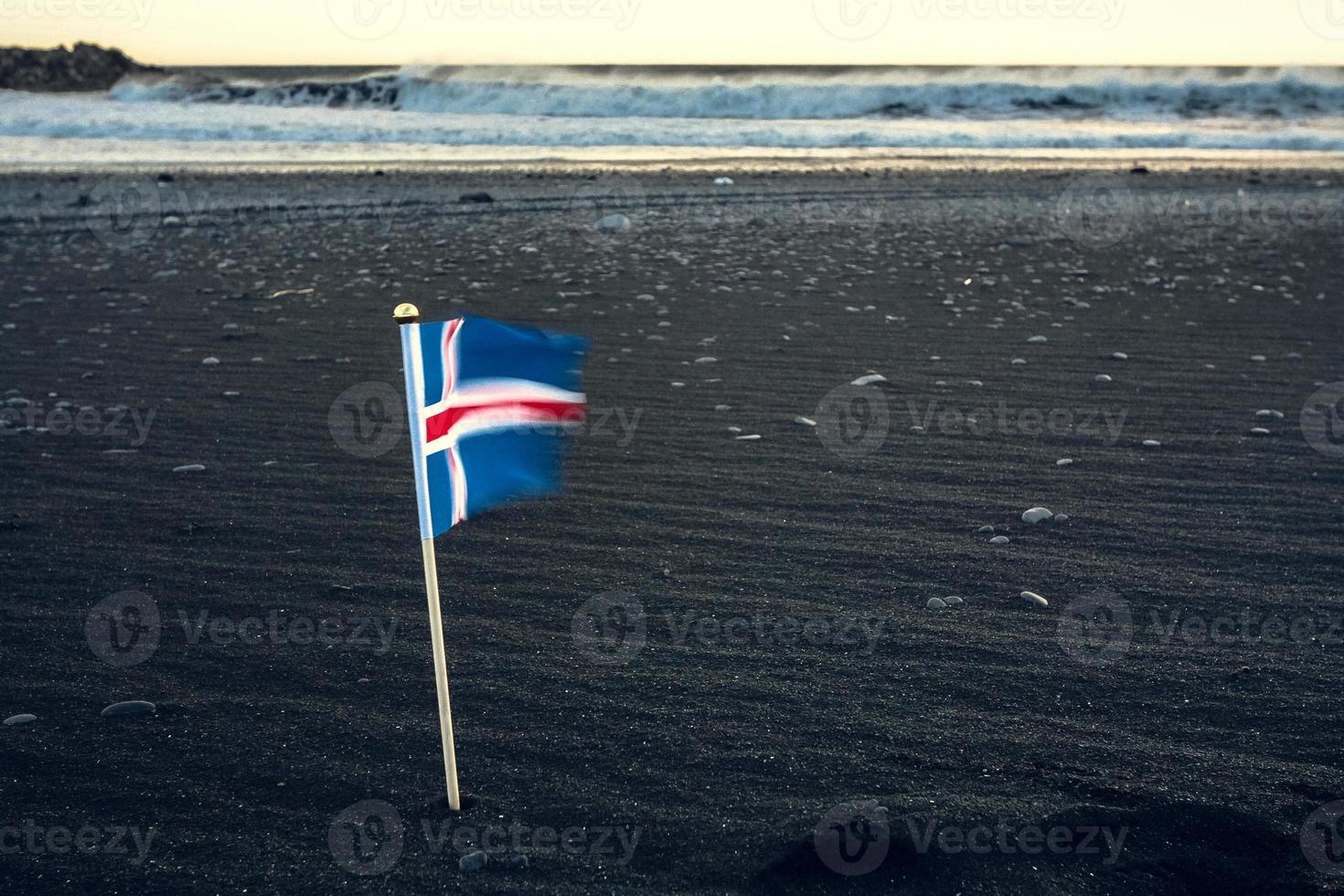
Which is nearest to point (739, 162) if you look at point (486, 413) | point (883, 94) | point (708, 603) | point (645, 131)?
point (645, 131)

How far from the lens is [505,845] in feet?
8.91

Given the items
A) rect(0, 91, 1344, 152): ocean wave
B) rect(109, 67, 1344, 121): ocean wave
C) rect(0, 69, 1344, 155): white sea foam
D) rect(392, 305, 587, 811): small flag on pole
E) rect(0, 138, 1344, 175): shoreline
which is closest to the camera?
rect(392, 305, 587, 811): small flag on pole

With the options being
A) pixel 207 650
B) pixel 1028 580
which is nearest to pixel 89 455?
pixel 207 650

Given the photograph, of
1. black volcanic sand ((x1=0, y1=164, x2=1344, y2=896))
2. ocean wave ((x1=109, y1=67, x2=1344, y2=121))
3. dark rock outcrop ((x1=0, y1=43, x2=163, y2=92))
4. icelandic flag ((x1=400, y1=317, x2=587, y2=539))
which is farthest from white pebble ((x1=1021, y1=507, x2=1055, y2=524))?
dark rock outcrop ((x1=0, y1=43, x2=163, y2=92))

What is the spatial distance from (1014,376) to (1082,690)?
3.82m

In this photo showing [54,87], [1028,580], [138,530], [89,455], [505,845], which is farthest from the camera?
[54,87]

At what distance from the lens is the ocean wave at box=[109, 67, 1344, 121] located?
117ft

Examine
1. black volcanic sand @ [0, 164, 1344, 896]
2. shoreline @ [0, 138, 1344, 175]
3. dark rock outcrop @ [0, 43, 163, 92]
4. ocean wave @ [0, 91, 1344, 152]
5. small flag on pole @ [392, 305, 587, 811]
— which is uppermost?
dark rock outcrop @ [0, 43, 163, 92]

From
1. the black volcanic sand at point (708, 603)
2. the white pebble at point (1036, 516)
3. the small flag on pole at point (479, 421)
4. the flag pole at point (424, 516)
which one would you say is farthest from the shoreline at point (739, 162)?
the flag pole at point (424, 516)

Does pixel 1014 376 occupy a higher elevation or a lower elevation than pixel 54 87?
lower

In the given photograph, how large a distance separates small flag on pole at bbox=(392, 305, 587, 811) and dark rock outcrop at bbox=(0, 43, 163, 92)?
4846 centimetres

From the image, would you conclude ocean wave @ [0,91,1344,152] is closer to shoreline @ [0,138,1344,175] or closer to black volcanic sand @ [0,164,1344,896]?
shoreline @ [0,138,1344,175]

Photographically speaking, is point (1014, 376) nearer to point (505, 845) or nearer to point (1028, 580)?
point (1028, 580)

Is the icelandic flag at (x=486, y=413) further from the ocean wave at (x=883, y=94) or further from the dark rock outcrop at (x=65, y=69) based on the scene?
the dark rock outcrop at (x=65, y=69)
